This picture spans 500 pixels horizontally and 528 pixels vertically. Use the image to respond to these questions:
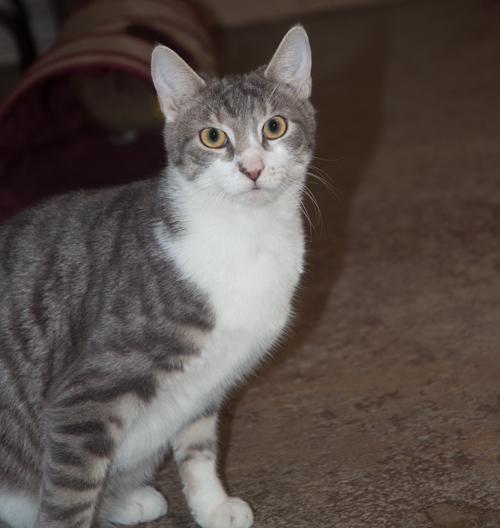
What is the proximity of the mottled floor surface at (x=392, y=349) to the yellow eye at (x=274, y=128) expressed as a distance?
2.81ft

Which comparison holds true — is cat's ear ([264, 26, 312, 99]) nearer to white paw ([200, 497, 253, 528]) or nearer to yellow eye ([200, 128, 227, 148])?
yellow eye ([200, 128, 227, 148])

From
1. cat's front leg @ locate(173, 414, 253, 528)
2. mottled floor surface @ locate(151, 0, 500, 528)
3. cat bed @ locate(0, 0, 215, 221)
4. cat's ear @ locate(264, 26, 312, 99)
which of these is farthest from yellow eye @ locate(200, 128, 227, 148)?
cat bed @ locate(0, 0, 215, 221)

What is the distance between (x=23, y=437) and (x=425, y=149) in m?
2.73

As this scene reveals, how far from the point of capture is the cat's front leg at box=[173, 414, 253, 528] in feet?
5.14

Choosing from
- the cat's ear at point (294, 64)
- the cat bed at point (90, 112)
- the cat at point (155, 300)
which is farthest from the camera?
the cat bed at point (90, 112)

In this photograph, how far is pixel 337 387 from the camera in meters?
1.99

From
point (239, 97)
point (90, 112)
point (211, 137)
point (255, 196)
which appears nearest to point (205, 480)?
point (255, 196)

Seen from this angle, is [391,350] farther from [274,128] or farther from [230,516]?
[274,128]

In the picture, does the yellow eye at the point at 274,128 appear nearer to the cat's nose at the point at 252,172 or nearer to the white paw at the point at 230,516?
the cat's nose at the point at 252,172

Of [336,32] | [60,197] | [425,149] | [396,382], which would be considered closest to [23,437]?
[60,197]

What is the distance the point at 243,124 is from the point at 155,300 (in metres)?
0.46

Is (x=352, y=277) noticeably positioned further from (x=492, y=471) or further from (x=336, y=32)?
(x=336, y=32)

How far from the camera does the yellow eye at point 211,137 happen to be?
1515mm

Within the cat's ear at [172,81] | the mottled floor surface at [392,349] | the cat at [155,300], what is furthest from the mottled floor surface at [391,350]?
the cat's ear at [172,81]
